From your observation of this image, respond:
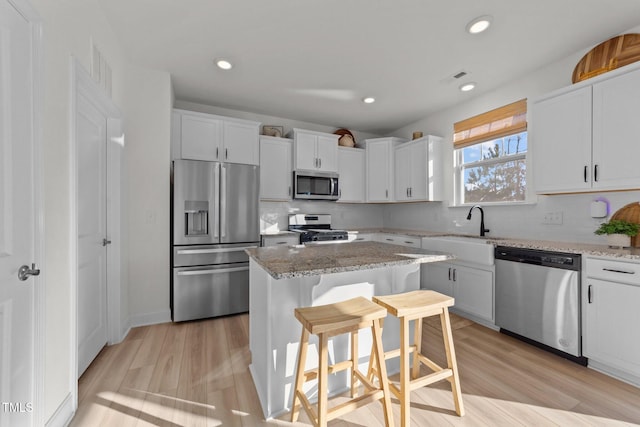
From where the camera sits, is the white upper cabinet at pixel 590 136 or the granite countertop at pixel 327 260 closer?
the granite countertop at pixel 327 260

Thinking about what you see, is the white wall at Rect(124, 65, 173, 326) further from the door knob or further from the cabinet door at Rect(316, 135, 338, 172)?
the cabinet door at Rect(316, 135, 338, 172)

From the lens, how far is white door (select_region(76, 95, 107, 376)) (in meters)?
1.94

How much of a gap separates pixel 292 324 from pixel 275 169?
2628 millimetres

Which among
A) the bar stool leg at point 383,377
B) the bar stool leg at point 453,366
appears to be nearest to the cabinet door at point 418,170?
the bar stool leg at point 453,366

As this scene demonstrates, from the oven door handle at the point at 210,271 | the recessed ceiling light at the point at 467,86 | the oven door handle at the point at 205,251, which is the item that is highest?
the recessed ceiling light at the point at 467,86

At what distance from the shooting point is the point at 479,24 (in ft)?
6.82

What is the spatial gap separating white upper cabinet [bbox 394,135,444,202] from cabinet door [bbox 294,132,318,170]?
1.38 metres

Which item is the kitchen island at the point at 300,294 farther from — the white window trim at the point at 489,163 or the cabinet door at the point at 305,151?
the cabinet door at the point at 305,151

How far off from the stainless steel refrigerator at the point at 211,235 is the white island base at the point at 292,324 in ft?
4.09

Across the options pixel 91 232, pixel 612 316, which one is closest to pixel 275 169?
pixel 91 232

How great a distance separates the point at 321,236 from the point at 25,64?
9.79 feet

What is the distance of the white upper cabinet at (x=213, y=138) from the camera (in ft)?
10.4

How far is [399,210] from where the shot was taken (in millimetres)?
4750

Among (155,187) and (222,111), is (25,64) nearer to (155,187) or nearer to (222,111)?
(155,187)
